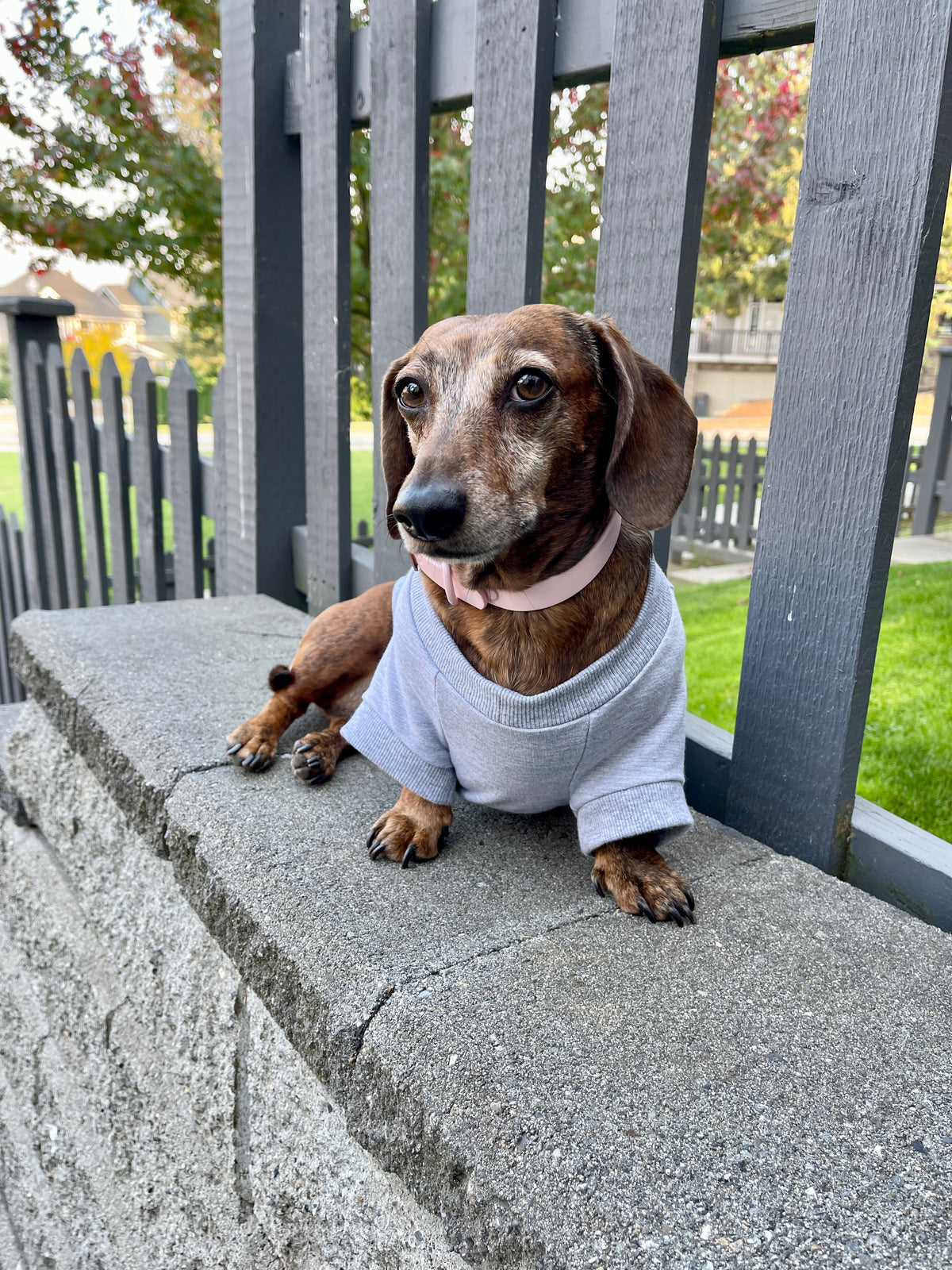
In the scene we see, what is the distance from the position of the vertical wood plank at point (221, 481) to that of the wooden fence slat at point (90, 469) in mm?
845

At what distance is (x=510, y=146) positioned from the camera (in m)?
1.95

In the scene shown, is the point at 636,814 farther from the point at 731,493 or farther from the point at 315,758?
the point at 731,493

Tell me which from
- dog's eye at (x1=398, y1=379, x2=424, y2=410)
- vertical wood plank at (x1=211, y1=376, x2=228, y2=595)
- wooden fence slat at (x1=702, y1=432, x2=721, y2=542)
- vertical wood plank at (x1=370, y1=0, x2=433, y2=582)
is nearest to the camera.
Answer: dog's eye at (x1=398, y1=379, x2=424, y2=410)

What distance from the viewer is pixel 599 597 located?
1517 mm

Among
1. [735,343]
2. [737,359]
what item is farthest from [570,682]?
[735,343]

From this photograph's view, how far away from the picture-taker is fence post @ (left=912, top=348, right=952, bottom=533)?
29.0ft

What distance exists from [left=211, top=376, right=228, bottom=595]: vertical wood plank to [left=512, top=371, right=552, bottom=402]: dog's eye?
76.4 inches

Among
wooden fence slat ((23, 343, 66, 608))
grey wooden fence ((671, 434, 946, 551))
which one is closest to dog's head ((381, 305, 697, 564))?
wooden fence slat ((23, 343, 66, 608))

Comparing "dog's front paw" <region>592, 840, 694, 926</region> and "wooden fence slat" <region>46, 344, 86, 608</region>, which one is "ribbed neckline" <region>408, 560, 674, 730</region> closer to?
"dog's front paw" <region>592, 840, 694, 926</region>

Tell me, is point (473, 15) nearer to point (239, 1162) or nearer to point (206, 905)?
point (206, 905)

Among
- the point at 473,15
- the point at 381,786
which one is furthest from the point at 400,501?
the point at 473,15

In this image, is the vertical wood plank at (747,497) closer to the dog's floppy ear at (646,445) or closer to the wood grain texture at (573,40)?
the wood grain texture at (573,40)

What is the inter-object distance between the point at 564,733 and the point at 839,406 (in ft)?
2.34

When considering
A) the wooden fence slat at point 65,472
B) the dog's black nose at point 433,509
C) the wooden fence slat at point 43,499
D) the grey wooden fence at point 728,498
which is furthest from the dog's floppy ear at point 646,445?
the grey wooden fence at point 728,498
